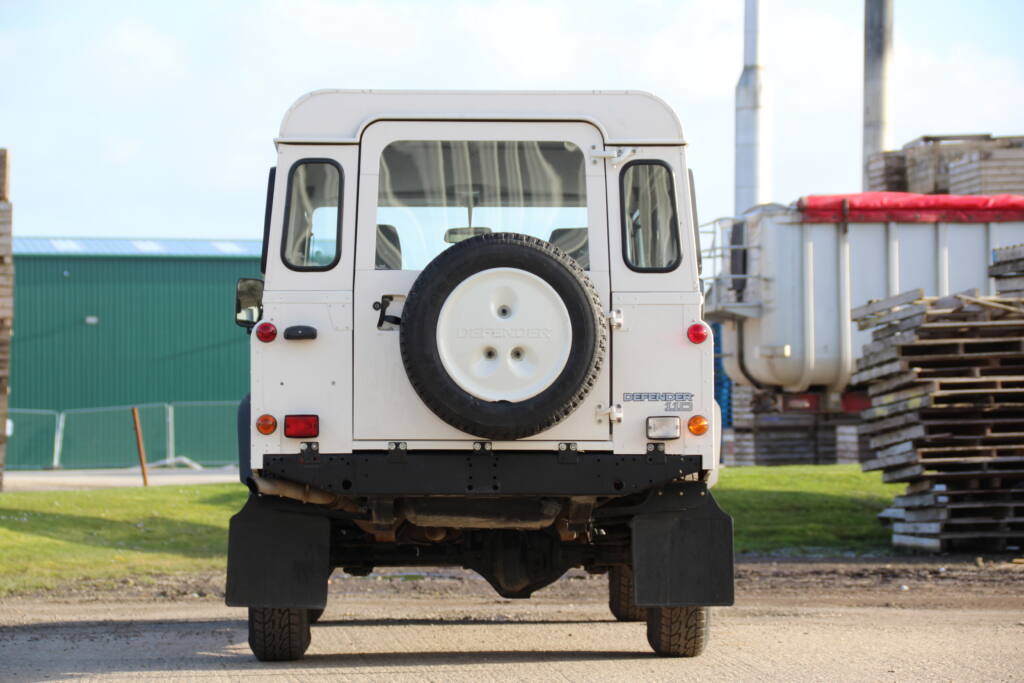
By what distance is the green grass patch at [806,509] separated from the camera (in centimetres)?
1584

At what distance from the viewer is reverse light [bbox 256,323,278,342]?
751 cm

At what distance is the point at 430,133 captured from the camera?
788 cm

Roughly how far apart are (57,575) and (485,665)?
6836mm

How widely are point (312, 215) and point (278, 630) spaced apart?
236 cm

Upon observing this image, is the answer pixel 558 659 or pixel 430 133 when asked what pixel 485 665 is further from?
pixel 430 133

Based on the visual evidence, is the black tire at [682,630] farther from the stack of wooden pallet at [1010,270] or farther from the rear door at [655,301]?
the stack of wooden pallet at [1010,270]

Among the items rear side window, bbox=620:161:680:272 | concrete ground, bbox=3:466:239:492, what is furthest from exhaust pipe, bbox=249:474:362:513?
concrete ground, bbox=3:466:239:492

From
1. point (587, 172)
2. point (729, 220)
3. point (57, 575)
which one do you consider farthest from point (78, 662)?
point (729, 220)

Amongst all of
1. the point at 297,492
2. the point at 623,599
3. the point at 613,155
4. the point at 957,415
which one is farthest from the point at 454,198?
the point at 957,415

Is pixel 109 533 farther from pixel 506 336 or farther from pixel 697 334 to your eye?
pixel 697 334

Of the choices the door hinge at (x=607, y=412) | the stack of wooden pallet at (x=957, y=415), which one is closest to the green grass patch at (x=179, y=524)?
the stack of wooden pallet at (x=957, y=415)

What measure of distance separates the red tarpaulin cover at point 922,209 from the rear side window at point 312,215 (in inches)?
595

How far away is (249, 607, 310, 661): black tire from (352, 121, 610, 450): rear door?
1586 millimetres

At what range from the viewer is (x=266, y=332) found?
752 centimetres
